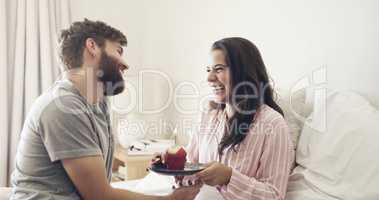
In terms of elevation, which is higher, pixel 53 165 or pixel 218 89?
pixel 218 89

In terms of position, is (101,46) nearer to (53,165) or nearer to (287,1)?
(53,165)

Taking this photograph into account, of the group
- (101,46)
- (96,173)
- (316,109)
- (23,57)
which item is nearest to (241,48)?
(316,109)

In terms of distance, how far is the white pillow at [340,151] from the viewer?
1.23 meters

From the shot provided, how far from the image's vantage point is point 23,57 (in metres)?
2.63

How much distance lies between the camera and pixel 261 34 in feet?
6.82

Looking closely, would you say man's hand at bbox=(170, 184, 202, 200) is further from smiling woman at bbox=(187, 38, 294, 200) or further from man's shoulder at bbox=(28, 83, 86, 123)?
man's shoulder at bbox=(28, 83, 86, 123)

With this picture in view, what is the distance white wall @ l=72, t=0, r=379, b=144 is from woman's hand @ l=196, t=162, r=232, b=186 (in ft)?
2.29

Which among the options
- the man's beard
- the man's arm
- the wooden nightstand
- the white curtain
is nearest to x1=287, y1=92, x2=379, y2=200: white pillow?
the man's arm

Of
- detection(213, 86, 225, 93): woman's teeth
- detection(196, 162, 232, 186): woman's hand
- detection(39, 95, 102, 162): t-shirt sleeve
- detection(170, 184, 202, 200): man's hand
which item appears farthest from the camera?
detection(213, 86, 225, 93): woman's teeth

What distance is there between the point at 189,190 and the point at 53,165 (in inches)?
20.3

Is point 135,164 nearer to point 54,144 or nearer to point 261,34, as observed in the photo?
point 261,34

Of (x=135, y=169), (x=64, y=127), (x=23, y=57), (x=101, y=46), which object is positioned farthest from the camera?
(x=23, y=57)

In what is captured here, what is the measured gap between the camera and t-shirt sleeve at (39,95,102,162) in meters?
1.17

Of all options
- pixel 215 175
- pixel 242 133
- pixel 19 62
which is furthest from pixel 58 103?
pixel 19 62
